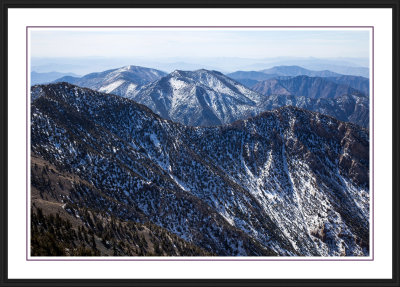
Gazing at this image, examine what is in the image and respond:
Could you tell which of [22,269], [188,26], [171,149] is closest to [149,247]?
[22,269]

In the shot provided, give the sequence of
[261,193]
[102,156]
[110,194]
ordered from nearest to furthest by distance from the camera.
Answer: [110,194] < [102,156] < [261,193]

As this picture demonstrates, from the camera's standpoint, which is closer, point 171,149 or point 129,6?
point 129,6

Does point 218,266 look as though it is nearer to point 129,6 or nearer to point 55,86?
point 129,6

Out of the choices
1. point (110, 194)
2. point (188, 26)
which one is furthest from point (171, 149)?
point (188, 26)

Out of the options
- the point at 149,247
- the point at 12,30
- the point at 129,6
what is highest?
the point at 129,6

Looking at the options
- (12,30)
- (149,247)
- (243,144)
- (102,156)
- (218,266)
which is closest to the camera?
(218,266)

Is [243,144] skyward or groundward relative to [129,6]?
groundward
